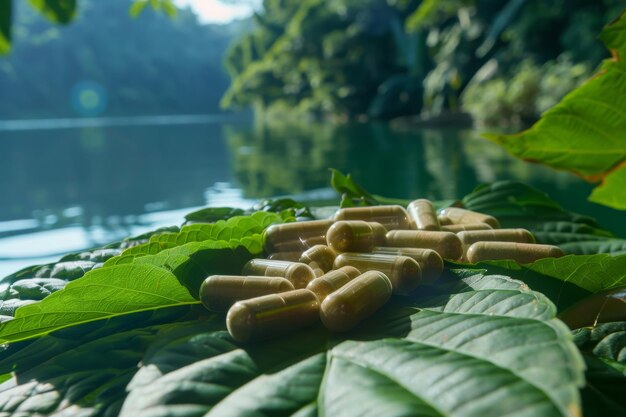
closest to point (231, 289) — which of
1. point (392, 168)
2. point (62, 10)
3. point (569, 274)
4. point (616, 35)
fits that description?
point (569, 274)

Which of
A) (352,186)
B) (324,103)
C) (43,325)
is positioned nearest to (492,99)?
(324,103)

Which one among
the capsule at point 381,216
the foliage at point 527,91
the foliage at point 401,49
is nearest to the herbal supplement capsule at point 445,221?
the capsule at point 381,216

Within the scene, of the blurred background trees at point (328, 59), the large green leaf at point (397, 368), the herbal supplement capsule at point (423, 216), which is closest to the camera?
the large green leaf at point (397, 368)

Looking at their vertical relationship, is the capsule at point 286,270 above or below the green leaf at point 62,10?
below

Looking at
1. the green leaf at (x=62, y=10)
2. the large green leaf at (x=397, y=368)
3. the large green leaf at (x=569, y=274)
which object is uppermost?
the green leaf at (x=62, y=10)

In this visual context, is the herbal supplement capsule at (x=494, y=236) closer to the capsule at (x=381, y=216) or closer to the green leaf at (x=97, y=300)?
the capsule at (x=381, y=216)

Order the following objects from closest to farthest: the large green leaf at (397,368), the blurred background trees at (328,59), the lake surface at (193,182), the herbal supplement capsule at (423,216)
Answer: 1. the large green leaf at (397,368)
2. the herbal supplement capsule at (423,216)
3. the lake surface at (193,182)
4. the blurred background trees at (328,59)

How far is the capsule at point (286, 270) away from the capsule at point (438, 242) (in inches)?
7.8

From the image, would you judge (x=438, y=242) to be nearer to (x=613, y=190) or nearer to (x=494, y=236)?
(x=494, y=236)

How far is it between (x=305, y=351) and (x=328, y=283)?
0.15 m

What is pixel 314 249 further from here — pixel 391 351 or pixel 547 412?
pixel 547 412

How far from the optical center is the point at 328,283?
759 mm

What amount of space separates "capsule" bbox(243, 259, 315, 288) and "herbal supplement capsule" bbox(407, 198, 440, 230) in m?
0.32

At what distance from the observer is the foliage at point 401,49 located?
13.7 m
